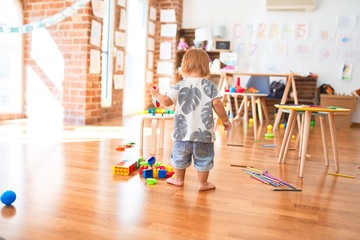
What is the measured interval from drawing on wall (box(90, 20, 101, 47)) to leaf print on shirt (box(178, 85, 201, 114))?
2.68 meters

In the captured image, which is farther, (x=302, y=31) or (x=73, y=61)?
(x=302, y=31)

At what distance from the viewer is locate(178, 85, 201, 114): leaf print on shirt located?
1.87 meters

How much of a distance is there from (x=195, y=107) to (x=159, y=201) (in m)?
0.49

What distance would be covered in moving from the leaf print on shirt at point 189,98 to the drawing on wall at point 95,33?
2.68 meters

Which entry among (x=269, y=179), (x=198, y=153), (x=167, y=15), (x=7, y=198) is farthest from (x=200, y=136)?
(x=167, y=15)

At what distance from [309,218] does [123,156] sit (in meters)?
1.39

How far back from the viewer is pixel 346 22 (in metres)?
5.70

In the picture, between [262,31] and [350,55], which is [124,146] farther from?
[350,55]

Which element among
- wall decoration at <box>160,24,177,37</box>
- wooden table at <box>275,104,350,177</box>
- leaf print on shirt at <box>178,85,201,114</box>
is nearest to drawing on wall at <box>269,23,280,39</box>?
wall decoration at <box>160,24,177,37</box>

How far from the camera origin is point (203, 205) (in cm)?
164

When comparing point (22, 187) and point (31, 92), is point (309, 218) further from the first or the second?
point (31, 92)

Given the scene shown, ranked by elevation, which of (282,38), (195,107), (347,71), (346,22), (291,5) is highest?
(291,5)

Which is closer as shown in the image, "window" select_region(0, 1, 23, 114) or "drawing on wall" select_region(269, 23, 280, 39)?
"window" select_region(0, 1, 23, 114)

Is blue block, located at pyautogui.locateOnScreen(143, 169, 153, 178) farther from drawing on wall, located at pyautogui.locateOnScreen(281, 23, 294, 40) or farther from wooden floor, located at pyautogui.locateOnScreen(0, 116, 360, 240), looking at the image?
drawing on wall, located at pyautogui.locateOnScreen(281, 23, 294, 40)
